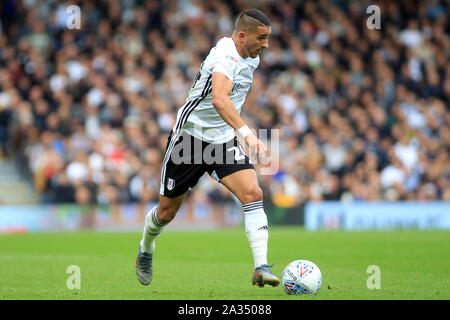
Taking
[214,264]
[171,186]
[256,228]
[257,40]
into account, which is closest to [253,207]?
[256,228]

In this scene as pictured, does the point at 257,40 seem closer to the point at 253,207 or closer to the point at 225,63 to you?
the point at 225,63

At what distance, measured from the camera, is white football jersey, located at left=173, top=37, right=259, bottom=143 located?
7.82 m

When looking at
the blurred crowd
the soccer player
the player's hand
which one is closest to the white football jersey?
the soccer player

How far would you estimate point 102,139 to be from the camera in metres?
21.1

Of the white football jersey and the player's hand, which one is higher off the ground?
the white football jersey

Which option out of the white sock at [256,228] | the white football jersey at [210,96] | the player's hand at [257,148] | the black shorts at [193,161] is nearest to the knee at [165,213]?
the black shorts at [193,161]

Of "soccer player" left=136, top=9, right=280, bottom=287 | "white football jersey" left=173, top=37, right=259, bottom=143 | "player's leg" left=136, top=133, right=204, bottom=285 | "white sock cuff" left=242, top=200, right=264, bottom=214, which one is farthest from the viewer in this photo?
"player's leg" left=136, top=133, right=204, bottom=285

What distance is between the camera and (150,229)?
8.57 m

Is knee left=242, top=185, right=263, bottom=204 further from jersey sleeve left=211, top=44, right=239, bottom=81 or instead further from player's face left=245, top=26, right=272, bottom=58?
player's face left=245, top=26, right=272, bottom=58

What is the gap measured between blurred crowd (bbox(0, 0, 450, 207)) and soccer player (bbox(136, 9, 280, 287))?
12.4 metres

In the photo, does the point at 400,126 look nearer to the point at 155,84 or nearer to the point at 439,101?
the point at 439,101

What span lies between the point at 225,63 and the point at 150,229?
206 centimetres

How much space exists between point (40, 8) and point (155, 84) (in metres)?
4.48
